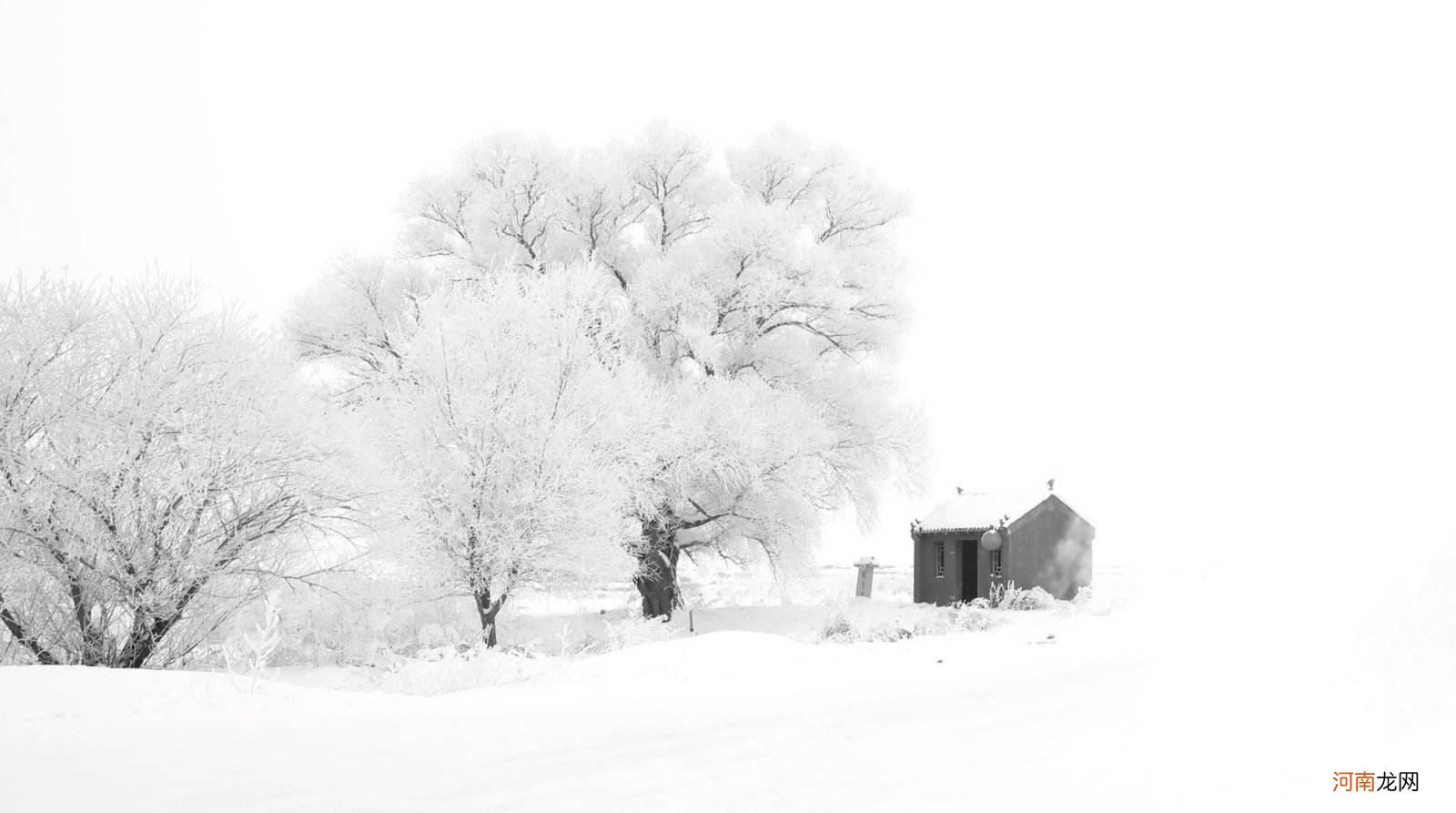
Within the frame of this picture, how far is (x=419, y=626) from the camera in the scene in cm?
2100

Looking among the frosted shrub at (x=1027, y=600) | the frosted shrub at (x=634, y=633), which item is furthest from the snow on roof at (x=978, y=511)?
the frosted shrub at (x=634, y=633)

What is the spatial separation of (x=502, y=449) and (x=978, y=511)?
1566 cm

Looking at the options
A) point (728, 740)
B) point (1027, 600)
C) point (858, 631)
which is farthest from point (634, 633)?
point (1027, 600)

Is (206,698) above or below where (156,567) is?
below

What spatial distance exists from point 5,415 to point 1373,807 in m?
14.3

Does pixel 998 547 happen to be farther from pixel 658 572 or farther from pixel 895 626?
pixel 658 572

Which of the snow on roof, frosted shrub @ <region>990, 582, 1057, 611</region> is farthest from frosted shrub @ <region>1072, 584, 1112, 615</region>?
the snow on roof

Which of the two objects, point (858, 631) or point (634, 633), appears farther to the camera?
point (858, 631)

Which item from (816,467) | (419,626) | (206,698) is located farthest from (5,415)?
(816,467)

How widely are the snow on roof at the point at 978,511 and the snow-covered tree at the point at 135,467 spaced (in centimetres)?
1829

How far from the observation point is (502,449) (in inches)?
676

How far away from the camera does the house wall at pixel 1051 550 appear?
1056 inches

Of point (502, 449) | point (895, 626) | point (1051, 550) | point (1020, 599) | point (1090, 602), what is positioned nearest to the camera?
point (502, 449)

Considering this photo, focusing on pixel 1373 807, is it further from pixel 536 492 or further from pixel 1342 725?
pixel 536 492
